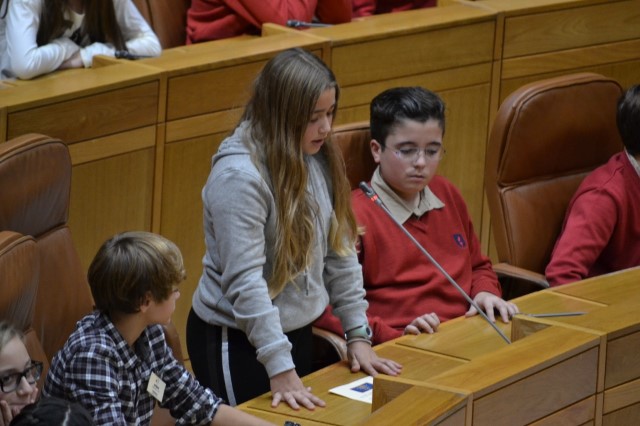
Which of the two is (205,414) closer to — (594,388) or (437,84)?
(594,388)

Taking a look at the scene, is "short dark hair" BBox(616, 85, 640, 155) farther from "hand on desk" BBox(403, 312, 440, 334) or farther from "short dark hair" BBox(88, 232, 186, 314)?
"short dark hair" BBox(88, 232, 186, 314)

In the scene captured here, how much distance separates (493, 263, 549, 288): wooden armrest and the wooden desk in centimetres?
30

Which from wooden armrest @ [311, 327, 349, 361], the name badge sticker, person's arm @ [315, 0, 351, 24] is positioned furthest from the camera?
person's arm @ [315, 0, 351, 24]

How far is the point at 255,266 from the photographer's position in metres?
2.10

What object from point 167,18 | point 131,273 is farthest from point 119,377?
point 167,18

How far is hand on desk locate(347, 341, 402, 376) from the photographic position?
7.27ft

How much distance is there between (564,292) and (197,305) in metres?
0.75

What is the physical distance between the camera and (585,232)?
2838mm

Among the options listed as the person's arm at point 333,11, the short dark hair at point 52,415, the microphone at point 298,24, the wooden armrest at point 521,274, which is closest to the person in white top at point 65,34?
the microphone at point 298,24

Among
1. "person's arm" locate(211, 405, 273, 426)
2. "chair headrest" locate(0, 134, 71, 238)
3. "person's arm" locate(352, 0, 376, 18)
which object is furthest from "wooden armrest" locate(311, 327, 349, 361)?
"person's arm" locate(352, 0, 376, 18)

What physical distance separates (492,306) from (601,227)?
44cm

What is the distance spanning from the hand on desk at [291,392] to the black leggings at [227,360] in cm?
15

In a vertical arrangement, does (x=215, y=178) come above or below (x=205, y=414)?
above

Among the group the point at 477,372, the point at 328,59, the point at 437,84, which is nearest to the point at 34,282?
the point at 477,372
